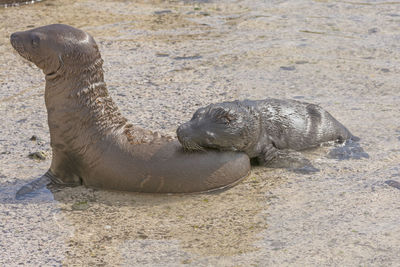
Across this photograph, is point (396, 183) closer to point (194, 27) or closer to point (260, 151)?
point (260, 151)

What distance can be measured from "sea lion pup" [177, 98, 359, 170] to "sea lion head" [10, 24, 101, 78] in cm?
101

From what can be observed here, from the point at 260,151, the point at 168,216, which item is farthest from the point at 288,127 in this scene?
the point at 168,216

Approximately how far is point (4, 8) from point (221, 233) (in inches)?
316

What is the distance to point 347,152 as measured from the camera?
6.43 meters

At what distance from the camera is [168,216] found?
5.41 metres

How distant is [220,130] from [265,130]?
61cm

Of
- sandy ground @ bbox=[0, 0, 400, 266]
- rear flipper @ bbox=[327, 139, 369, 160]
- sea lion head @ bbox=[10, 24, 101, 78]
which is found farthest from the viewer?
rear flipper @ bbox=[327, 139, 369, 160]

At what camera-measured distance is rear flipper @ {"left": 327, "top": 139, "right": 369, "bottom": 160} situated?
20.9 ft

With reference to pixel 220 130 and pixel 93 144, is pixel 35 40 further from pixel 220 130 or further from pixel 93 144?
pixel 220 130

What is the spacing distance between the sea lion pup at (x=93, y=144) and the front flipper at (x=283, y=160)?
397mm

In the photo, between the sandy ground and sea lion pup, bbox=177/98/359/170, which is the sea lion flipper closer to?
the sandy ground

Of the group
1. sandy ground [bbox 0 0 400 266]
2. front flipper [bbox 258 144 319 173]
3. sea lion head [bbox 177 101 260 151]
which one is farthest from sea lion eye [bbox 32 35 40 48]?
front flipper [bbox 258 144 319 173]

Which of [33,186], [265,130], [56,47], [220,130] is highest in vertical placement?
[56,47]

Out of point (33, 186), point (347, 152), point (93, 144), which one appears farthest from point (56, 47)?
point (347, 152)
